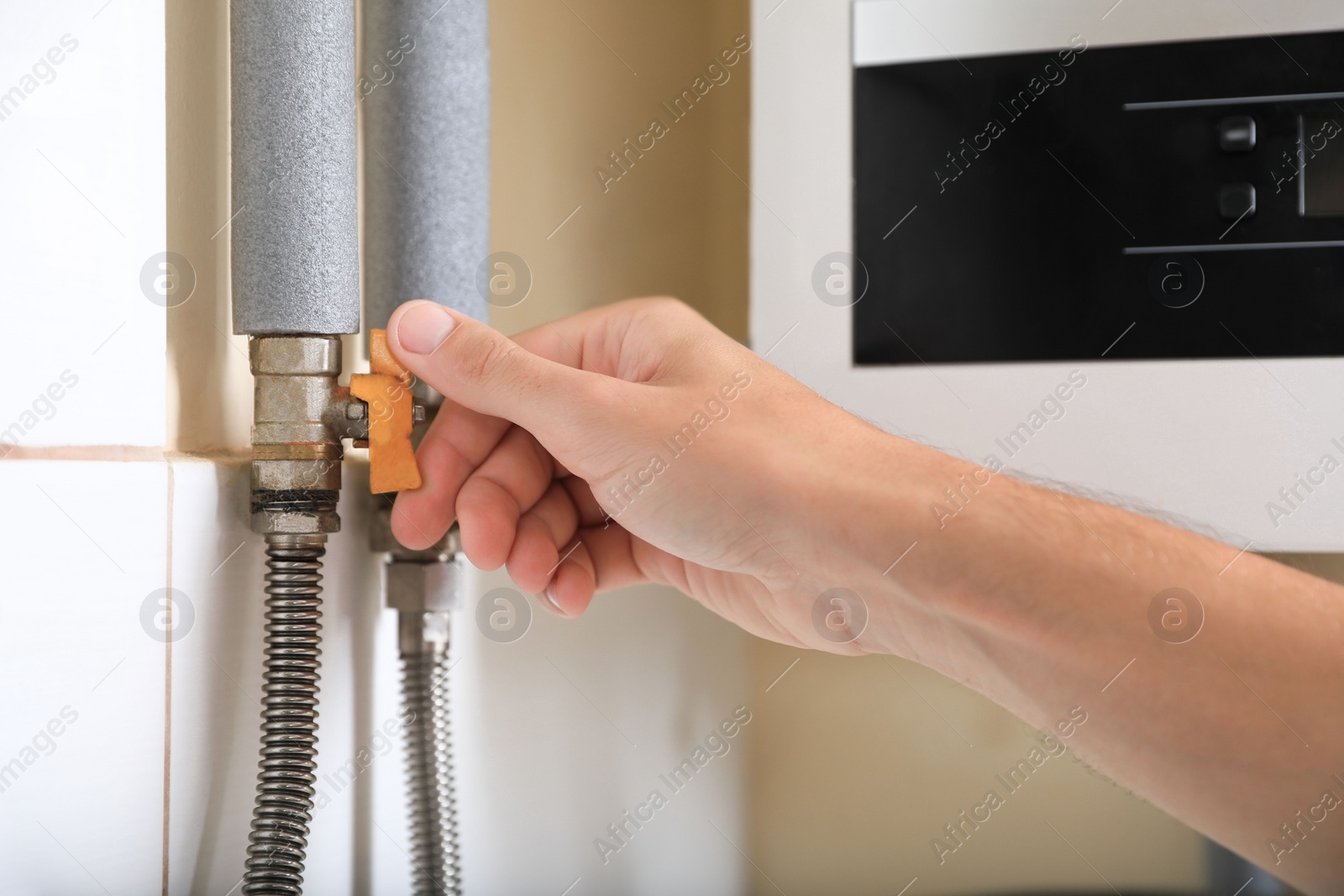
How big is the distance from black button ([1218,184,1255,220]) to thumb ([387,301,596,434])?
0.42 meters

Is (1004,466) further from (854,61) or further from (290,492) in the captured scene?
(290,492)

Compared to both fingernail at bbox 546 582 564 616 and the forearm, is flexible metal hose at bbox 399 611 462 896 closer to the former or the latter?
fingernail at bbox 546 582 564 616

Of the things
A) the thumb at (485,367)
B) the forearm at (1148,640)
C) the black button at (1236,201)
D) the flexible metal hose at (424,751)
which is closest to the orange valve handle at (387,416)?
the thumb at (485,367)

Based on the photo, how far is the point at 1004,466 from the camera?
0.57m

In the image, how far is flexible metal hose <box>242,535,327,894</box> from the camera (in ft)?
1.36

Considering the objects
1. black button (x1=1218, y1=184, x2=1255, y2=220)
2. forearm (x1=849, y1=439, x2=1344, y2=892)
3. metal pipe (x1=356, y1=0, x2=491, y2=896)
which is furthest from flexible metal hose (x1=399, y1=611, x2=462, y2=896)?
black button (x1=1218, y1=184, x2=1255, y2=220)

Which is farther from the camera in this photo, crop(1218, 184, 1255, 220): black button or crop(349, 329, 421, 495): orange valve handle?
crop(1218, 184, 1255, 220): black button

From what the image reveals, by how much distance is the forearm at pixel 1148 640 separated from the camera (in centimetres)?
38

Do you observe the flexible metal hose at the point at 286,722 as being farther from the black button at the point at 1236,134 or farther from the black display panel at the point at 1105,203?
the black button at the point at 1236,134

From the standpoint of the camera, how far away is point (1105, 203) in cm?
57

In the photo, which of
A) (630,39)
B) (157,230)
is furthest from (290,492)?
(630,39)

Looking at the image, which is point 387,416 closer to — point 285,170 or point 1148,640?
point 285,170

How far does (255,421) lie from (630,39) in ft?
1.66

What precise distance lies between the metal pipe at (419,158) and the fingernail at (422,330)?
10cm
